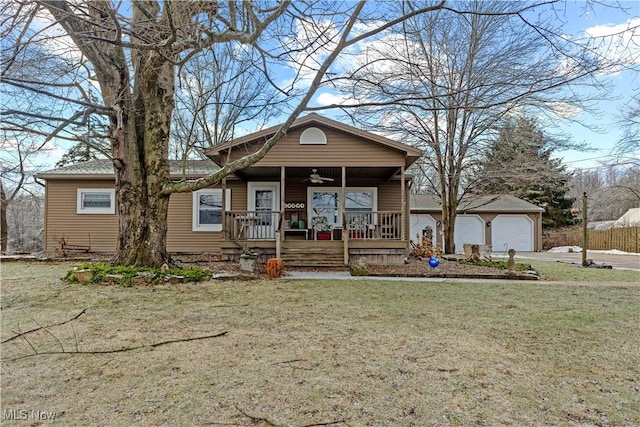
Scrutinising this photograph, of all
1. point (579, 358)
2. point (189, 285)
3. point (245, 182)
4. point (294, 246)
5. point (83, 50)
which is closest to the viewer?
point (579, 358)

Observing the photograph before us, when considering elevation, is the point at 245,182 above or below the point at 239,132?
below

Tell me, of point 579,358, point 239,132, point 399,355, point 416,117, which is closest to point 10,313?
point 399,355

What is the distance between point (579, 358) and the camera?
11.3 feet

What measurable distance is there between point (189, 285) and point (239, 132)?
53.2ft

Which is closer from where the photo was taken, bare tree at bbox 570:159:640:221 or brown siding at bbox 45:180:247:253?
brown siding at bbox 45:180:247:253

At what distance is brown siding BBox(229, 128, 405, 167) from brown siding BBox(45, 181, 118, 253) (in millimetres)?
6425

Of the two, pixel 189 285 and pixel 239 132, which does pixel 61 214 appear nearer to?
pixel 189 285

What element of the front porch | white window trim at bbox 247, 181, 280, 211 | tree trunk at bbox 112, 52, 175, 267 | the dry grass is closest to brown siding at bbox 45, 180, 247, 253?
white window trim at bbox 247, 181, 280, 211

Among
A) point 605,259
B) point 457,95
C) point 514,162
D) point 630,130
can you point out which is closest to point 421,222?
point 514,162

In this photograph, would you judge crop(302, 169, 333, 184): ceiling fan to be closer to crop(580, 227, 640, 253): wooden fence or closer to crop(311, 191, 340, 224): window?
crop(311, 191, 340, 224): window

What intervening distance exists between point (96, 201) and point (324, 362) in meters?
12.7

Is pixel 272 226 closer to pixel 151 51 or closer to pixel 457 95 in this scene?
pixel 151 51

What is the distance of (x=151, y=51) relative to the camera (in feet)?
22.7
